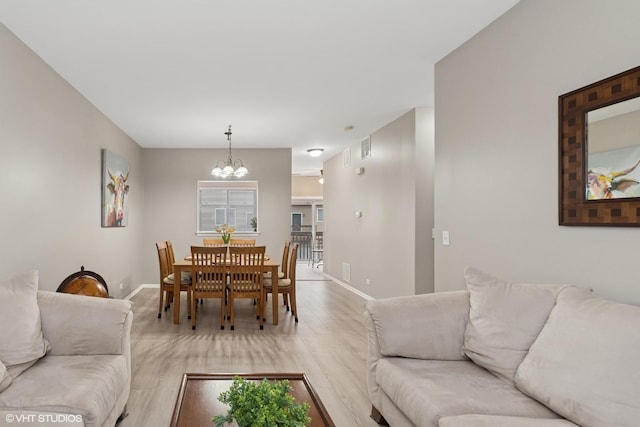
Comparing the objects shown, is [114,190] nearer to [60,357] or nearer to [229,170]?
[229,170]

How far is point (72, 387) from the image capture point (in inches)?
76.8

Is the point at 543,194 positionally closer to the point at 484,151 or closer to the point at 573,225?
the point at 573,225

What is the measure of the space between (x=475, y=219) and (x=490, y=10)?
56.5 inches

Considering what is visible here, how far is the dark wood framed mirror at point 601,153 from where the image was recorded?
75.3 inches

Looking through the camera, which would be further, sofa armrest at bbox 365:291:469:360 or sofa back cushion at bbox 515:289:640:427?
sofa armrest at bbox 365:291:469:360

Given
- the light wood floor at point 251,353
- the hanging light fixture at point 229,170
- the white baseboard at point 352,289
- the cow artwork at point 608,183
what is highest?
the hanging light fixture at point 229,170

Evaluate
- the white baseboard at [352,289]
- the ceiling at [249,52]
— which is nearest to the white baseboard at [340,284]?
the white baseboard at [352,289]

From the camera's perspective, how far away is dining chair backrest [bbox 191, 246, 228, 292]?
4578mm

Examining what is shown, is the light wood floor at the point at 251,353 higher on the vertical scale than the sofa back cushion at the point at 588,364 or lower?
lower

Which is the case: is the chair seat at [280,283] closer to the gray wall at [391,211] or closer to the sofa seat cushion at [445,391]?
the gray wall at [391,211]

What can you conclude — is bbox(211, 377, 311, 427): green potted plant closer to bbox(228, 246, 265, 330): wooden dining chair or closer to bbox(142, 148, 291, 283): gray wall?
bbox(228, 246, 265, 330): wooden dining chair

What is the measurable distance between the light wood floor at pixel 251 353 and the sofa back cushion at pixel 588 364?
1.18m

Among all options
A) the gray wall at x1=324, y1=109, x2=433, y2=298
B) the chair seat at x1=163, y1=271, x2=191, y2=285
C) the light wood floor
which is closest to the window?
the gray wall at x1=324, y1=109, x2=433, y2=298

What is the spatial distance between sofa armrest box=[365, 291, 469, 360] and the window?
5790 millimetres
